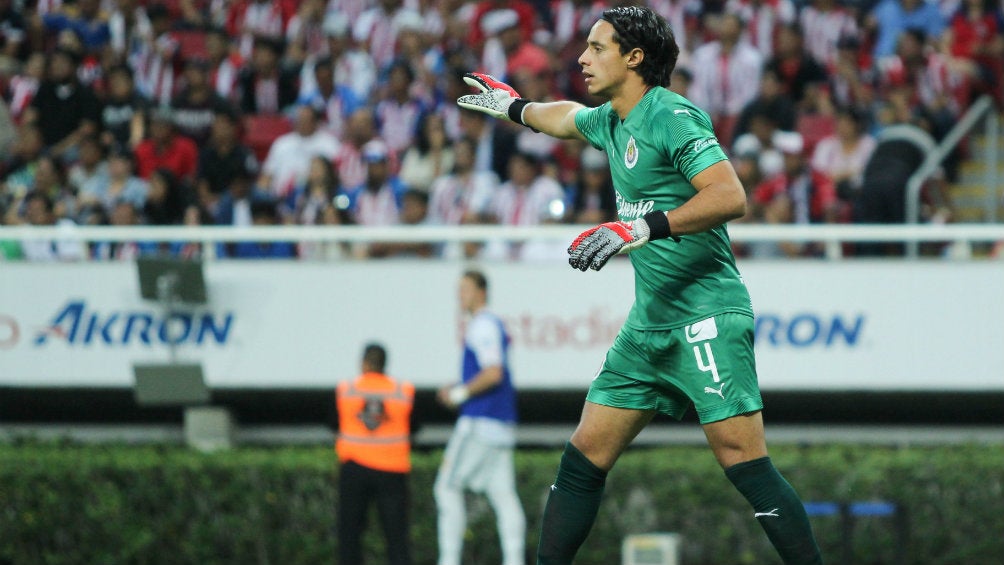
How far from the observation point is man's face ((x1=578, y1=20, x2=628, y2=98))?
5.23 meters

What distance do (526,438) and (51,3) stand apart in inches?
329

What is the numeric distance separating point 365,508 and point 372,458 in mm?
380

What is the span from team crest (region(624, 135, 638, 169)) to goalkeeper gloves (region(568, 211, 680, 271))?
39cm

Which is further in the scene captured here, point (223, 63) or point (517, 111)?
point (223, 63)

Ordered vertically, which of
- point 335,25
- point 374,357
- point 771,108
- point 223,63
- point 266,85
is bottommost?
point 374,357

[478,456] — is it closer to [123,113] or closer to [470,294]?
[470,294]

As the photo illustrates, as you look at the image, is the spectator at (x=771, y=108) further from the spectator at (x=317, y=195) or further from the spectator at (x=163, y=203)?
the spectator at (x=163, y=203)

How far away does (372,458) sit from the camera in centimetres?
1057

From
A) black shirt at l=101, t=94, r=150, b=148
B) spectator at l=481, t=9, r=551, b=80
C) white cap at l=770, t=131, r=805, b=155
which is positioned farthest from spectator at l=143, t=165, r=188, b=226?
white cap at l=770, t=131, r=805, b=155

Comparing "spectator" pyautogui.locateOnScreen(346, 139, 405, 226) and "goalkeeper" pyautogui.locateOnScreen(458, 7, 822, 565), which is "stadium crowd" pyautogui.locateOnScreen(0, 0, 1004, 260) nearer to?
"spectator" pyautogui.locateOnScreen(346, 139, 405, 226)

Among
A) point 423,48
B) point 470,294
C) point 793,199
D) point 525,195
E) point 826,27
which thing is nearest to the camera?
point 470,294

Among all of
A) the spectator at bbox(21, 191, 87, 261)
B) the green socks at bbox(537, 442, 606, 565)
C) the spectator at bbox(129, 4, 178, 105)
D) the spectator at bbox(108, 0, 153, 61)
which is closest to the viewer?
the green socks at bbox(537, 442, 606, 565)

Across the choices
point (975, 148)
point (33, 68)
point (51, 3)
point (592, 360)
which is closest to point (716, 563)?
point (592, 360)

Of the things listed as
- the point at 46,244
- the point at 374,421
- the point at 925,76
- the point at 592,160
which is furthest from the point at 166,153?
the point at 925,76
